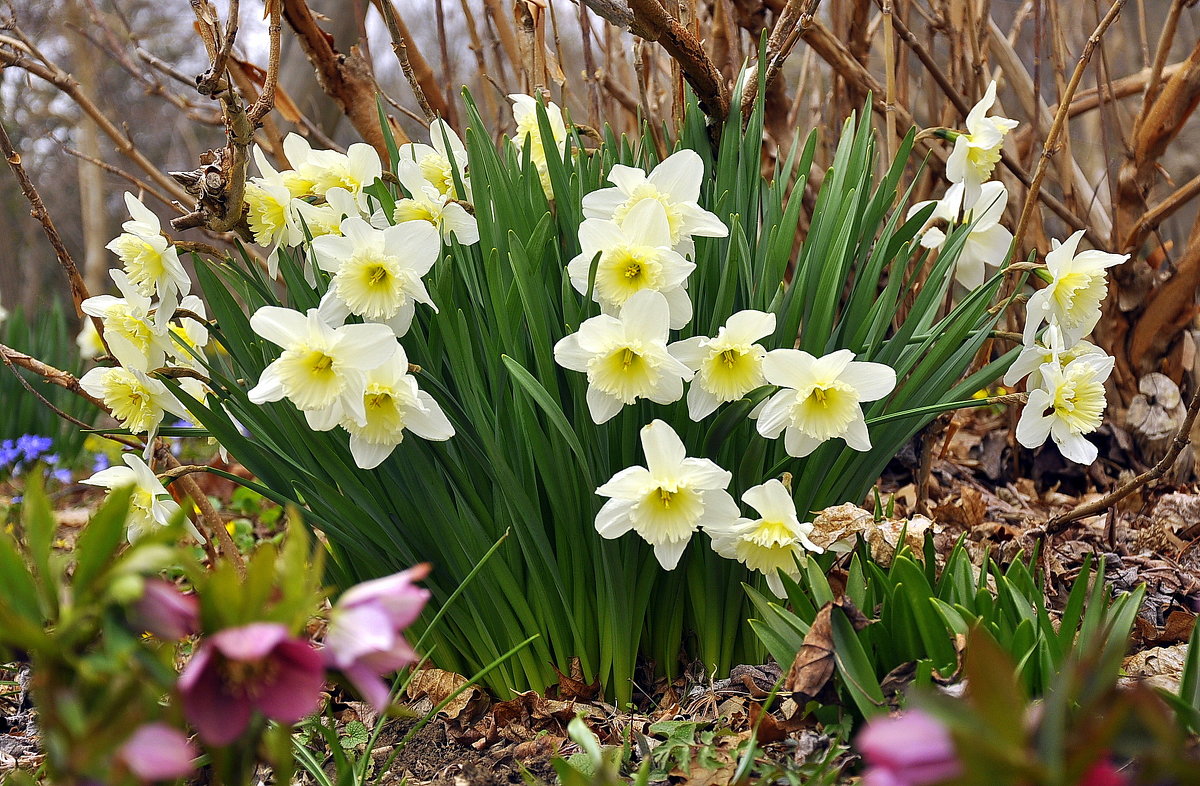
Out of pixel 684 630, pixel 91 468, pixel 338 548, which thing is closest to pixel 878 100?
pixel 684 630

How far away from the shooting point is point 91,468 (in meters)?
4.49

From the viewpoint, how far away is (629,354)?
1.19 m

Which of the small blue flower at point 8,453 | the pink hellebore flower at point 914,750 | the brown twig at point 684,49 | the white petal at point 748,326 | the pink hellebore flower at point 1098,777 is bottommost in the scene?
the small blue flower at point 8,453

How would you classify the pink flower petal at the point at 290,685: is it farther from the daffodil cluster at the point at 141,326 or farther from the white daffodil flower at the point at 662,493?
the daffodil cluster at the point at 141,326

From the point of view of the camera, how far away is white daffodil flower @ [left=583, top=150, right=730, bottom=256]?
1282 millimetres

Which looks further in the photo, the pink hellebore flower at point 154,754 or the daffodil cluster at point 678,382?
the daffodil cluster at point 678,382

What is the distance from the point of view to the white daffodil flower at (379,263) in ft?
4.04

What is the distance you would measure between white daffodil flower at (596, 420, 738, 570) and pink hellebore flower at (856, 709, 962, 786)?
603mm

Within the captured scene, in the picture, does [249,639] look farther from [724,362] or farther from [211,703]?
[724,362]

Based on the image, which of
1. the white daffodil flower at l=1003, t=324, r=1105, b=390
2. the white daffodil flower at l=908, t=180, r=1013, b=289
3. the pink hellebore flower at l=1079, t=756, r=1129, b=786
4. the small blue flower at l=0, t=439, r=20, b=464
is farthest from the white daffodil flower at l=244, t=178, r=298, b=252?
the small blue flower at l=0, t=439, r=20, b=464

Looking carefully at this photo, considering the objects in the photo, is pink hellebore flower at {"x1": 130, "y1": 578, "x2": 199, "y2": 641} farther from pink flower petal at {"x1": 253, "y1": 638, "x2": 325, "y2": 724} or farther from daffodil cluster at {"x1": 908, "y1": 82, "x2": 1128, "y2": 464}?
daffodil cluster at {"x1": 908, "y1": 82, "x2": 1128, "y2": 464}

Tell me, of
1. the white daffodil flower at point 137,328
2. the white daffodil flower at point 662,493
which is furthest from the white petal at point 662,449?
the white daffodil flower at point 137,328

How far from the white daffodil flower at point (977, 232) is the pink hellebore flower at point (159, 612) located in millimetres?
1346

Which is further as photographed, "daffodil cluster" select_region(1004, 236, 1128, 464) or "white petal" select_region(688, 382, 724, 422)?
"daffodil cluster" select_region(1004, 236, 1128, 464)
